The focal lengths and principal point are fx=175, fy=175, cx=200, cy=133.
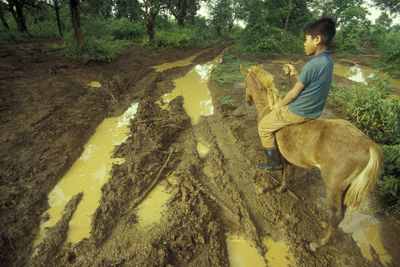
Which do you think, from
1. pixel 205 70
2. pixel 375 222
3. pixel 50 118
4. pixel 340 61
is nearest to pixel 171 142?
pixel 50 118

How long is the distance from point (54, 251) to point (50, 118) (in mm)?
3719

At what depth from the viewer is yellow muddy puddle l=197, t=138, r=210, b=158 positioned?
12.9 ft

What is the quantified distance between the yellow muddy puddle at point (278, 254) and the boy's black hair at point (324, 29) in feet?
8.51

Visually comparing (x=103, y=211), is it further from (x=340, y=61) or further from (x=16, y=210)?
(x=340, y=61)

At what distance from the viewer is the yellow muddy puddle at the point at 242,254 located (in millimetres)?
2238

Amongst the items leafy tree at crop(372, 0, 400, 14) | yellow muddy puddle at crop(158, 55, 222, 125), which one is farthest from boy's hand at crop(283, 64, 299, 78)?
leafy tree at crop(372, 0, 400, 14)

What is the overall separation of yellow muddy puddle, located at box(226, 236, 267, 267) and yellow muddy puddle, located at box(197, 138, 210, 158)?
71.1 inches

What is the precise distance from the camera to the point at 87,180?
3.33m

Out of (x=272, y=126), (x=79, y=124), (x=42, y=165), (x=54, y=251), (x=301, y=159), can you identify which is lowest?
(x=54, y=251)

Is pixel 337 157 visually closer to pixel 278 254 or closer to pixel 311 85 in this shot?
pixel 311 85

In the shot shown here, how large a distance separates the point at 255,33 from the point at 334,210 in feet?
56.5

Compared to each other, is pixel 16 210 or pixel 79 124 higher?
pixel 79 124

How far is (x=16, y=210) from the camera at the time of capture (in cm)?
264

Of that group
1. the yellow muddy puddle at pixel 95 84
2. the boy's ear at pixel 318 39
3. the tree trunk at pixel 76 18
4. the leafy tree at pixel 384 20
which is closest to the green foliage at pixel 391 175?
the boy's ear at pixel 318 39
